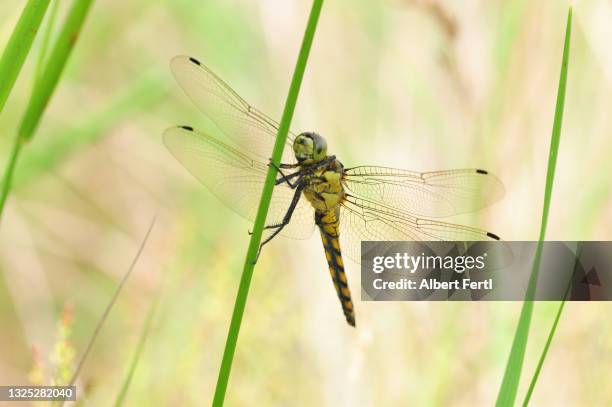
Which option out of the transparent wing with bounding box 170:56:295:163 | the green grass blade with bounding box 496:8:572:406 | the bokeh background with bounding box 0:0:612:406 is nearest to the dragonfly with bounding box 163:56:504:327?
the transparent wing with bounding box 170:56:295:163

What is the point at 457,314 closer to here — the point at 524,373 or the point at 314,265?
the point at 524,373

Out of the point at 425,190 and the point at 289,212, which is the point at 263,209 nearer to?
the point at 289,212

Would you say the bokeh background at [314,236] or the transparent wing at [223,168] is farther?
the bokeh background at [314,236]

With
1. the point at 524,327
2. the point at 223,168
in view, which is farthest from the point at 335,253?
the point at 524,327

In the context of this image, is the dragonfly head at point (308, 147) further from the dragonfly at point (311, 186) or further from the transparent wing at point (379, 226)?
the transparent wing at point (379, 226)

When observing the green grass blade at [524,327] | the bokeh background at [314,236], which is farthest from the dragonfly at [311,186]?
the green grass blade at [524,327]

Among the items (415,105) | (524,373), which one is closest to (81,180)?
(415,105)

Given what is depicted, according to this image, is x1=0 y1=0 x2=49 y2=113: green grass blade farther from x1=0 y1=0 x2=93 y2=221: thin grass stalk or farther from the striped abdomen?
the striped abdomen
